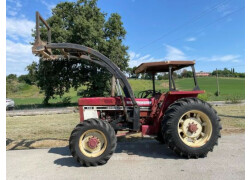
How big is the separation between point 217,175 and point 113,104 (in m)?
2.58

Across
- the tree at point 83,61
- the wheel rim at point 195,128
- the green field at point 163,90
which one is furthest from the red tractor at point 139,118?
the tree at point 83,61

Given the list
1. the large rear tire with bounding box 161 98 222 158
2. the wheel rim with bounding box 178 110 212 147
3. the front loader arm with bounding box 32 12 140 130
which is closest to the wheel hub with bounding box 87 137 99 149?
the front loader arm with bounding box 32 12 140 130

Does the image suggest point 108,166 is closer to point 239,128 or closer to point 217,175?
point 217,175

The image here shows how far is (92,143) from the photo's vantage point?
4.36 m

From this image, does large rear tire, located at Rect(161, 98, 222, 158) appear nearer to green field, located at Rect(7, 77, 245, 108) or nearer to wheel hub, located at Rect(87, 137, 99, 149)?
green field, located at Rect(7, 77, 245, 108)

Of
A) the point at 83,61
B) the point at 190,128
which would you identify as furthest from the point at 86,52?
the point at 83,61

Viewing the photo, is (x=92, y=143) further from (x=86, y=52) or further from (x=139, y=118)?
(x=86, y=52)

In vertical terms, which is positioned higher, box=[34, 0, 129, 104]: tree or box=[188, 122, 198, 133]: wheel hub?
box=[34, 0, 129, 104]: tree

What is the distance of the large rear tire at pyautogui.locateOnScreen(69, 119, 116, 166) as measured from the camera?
4.25m

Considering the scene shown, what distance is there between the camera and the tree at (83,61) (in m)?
21.5

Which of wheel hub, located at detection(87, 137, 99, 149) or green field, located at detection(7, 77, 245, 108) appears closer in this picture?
wheel hub, located at detection(87, 137, 99, 149)

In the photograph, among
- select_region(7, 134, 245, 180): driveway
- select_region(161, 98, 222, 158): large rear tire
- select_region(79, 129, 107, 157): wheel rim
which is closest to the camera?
select_region(7, 134, 245, 180): driveway

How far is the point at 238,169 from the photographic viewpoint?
3801mm

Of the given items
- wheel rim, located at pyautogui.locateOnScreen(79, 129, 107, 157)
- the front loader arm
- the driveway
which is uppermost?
the front loader arm
